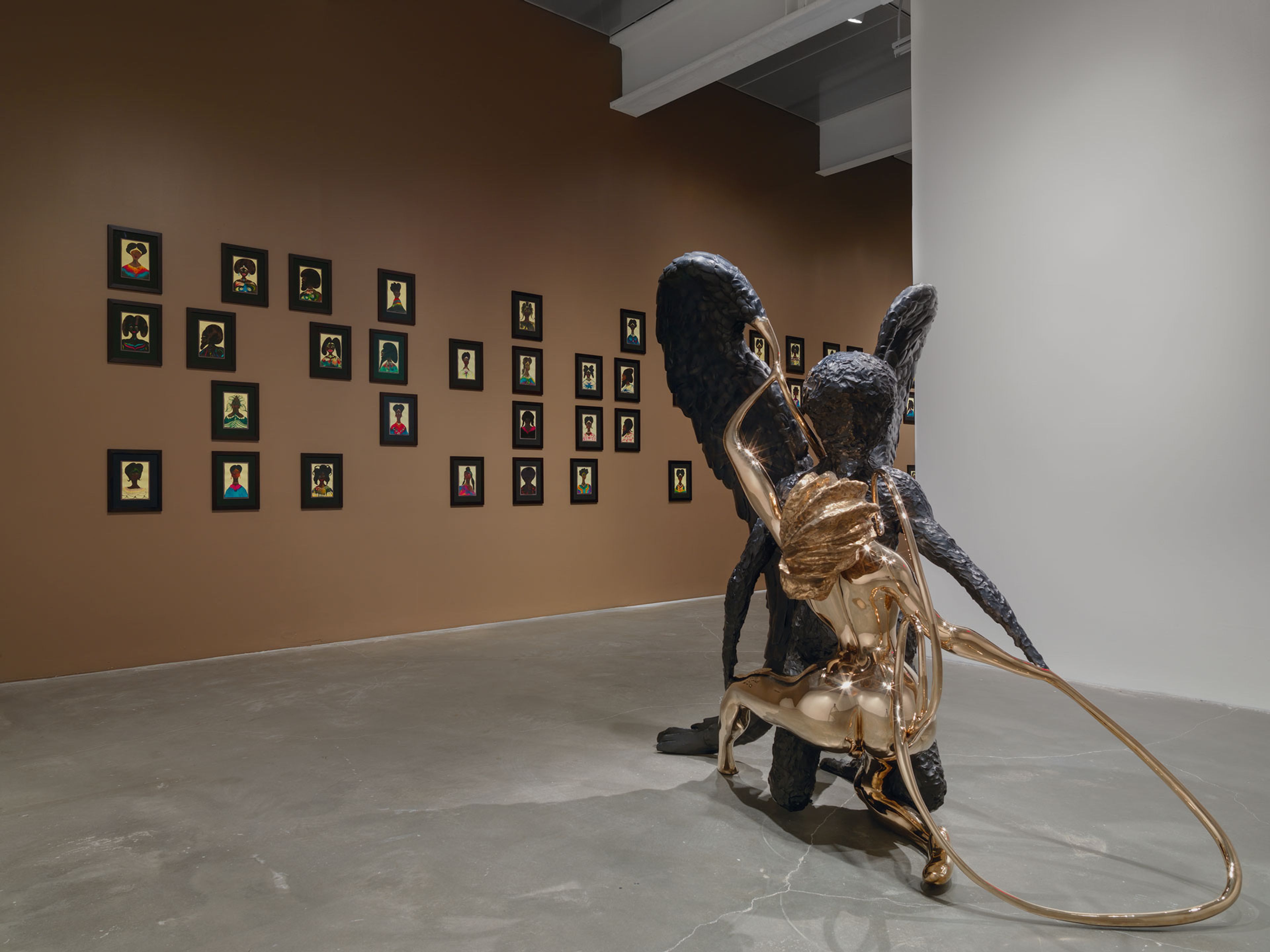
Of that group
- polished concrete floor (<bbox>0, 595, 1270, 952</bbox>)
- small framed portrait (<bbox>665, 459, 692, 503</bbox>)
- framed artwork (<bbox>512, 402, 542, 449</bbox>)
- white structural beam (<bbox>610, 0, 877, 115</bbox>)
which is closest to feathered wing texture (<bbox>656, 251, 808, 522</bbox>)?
polished concrete floor (<bbox>0, 595, 1270, 952</bbox>)

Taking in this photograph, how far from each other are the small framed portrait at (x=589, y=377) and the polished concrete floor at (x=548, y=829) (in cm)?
292

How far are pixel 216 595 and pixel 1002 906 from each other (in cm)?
414

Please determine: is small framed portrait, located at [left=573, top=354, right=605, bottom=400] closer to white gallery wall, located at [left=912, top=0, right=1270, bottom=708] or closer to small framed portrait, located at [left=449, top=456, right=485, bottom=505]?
small framed portrait, located at [left=449, top=456, right=485, bottom=505]

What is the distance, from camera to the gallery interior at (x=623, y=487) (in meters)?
1.84

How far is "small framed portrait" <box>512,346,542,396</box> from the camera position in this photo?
5.71m

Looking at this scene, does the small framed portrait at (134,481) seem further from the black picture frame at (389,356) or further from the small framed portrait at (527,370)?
the small framed portrait at (527,370)

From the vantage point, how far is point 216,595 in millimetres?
4461

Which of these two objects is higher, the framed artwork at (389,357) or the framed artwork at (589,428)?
the framed artwork at (389,357)

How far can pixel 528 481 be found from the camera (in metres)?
5.77

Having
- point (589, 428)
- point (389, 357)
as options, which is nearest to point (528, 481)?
point (589, 428)

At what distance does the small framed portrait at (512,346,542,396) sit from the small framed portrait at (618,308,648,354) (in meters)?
0.82

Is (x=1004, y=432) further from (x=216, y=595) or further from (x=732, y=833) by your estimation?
(x=216, y=595)

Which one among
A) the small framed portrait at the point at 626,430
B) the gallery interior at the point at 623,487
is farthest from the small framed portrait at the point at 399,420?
the small framed portrait at the point at 626,430

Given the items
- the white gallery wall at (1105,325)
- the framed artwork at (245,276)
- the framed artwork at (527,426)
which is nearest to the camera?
the white gallery wall at (1105,325)
